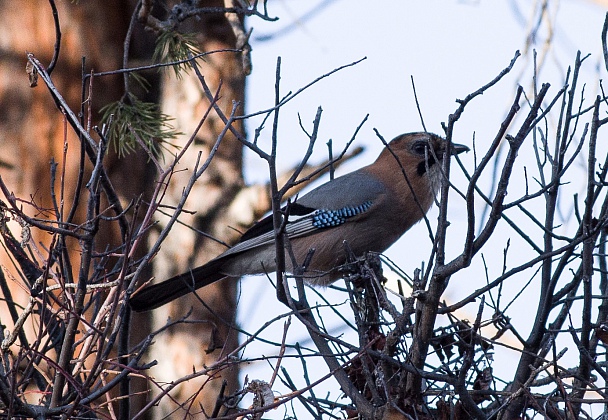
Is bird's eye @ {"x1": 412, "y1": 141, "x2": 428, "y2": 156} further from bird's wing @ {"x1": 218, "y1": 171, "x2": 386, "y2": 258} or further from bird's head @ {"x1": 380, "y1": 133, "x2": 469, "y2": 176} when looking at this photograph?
bird's wing @ {"x1": 218, "y1": 171, "x2": 386, "y2": 258}

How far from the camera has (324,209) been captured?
529 centimetres

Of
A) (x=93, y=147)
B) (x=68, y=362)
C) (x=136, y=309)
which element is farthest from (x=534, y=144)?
(x=136, y=309)

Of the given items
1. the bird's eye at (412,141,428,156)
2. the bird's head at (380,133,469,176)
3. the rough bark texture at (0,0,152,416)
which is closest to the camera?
the rough bark texture at (0,0,152,416)

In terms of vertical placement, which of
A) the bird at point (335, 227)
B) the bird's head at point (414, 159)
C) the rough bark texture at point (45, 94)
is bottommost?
the bird at point (335, 227)

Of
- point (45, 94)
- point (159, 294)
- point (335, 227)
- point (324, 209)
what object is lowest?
point (159, 294)

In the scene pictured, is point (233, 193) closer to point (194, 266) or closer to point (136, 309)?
point (194, 266)

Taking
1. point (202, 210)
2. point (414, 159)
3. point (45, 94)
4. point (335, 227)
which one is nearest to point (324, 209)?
point (335, 227)

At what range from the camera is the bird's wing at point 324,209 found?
5105mm

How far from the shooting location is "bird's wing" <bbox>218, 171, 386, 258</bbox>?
5.11 meters

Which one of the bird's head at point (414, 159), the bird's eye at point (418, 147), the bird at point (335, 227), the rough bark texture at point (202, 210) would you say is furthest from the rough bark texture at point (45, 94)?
the bird's eye at point (418, 147)

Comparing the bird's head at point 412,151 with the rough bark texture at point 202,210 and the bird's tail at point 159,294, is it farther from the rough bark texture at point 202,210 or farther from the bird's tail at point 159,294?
the bird's tail at point 159,294

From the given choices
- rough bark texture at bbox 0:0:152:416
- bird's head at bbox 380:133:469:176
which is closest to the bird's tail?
rough bark texture at bbox 0:0:152:416

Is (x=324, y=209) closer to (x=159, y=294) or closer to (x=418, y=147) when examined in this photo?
(x=418, y=147)

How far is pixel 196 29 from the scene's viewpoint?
5.67m
